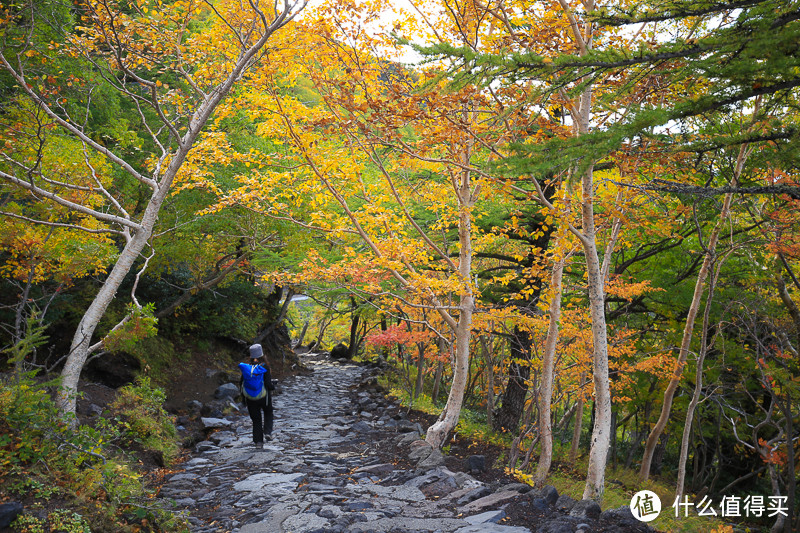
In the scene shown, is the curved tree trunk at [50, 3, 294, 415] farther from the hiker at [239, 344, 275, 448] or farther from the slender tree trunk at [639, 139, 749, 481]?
the slender tree trunk at [639, 139, 749, 481]

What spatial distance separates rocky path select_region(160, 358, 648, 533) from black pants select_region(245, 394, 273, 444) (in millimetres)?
323

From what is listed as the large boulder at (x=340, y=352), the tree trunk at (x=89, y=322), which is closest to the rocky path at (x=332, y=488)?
the tree trunk at (x=89, y=322)

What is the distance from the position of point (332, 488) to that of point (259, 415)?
271 cm

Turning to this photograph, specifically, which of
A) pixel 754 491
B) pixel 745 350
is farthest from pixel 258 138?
pixel 754 491

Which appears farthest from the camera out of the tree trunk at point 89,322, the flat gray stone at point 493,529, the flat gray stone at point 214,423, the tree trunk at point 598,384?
the flat gray stone at point 214,423

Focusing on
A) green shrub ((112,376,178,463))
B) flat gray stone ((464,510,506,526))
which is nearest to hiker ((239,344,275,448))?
green shrub ((112,376,178,463))

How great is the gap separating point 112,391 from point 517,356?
383 inches

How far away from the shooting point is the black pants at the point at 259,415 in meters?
8.69

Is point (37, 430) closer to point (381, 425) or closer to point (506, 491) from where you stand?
point (506, 491)

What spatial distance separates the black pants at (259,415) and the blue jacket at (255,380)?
197 mm

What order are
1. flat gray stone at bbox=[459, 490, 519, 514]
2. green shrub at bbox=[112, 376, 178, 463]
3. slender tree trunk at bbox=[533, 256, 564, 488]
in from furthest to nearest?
green shrub at bbox=[112, 376, 178, 463], slender tree trunk at bbox=[533, 256, 564, 488], flat gray stone at bbox=[459, 490, 519, 514]

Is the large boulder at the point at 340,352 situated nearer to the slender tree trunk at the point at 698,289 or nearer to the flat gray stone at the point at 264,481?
the slender tree trunk at the point at 698,289

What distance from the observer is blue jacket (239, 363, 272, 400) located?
8.23 meters

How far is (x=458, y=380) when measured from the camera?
8.93m
